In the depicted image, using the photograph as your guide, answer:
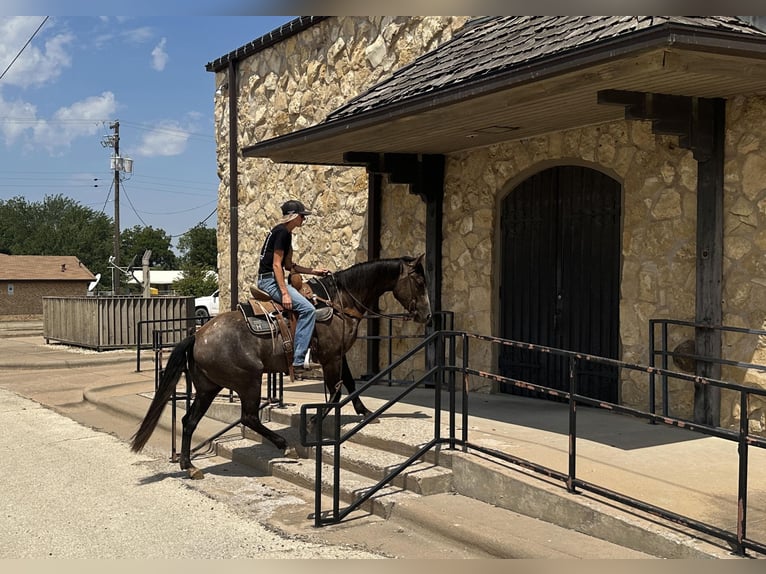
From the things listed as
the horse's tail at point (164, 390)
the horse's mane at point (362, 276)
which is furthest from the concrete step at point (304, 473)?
the horse's mane at point (362, 276)

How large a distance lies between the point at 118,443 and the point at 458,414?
4167mm

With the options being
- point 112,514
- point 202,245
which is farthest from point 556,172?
point 202,245

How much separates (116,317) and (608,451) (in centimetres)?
1701

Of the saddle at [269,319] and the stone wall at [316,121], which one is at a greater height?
the stone wall at [316,121]

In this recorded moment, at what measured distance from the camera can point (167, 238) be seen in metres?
108

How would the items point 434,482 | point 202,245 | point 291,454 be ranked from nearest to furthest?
point 434,482 < point 291,454 < point 202,245

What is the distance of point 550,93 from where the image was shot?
688 centimetres

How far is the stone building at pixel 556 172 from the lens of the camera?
6754mm

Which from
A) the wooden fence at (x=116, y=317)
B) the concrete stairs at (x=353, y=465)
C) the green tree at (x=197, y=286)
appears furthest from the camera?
the green tree at (x=197, y=286)

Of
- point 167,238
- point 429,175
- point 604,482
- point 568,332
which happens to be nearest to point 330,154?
point 429,175

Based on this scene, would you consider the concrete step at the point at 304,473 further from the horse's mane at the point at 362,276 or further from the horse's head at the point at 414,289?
the horse's head at the point at 414,289

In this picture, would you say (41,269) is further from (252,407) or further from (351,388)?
(252,407)

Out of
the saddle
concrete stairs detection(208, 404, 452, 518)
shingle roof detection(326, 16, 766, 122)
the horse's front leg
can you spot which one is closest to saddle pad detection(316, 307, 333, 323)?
the saddle

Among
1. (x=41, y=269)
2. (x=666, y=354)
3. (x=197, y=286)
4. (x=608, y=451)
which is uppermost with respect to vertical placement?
(x=41, y=269)
